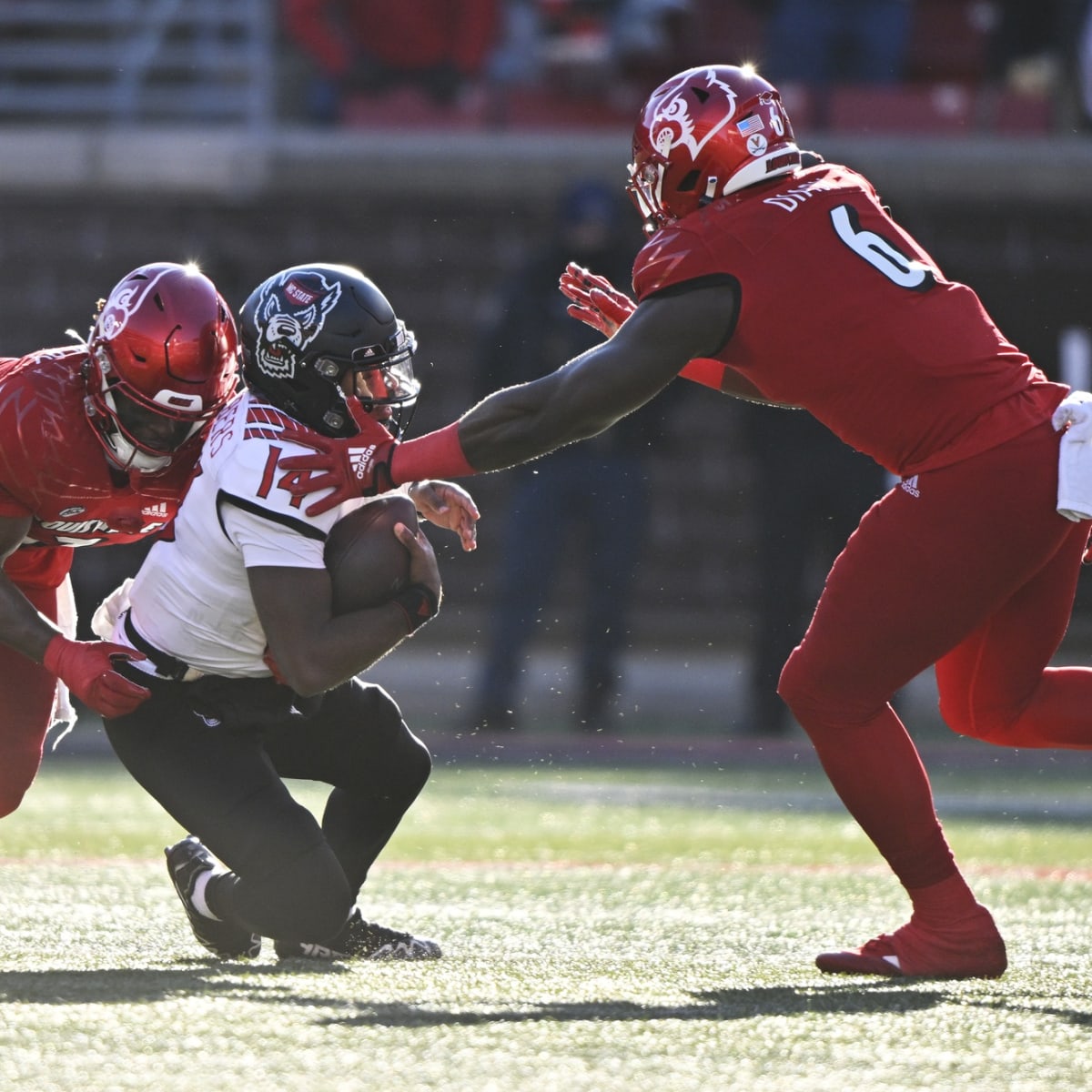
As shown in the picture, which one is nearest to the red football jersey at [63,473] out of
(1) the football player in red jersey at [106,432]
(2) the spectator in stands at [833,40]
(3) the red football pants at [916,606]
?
(1) the football player in red jersey at [106,432]

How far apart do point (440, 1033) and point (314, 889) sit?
86cm

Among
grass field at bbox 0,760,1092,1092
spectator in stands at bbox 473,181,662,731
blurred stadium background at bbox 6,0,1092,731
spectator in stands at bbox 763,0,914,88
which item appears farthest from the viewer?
blurred stadium background at bbox 6,0,1092,731

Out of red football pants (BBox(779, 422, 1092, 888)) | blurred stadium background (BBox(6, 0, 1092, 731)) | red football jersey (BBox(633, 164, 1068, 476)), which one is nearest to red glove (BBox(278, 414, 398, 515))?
red football jersey (BBox(633, 164, 1068, 476))

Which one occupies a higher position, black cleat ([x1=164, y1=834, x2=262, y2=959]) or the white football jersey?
the white football jersey

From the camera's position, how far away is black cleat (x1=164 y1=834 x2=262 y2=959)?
4434 mm

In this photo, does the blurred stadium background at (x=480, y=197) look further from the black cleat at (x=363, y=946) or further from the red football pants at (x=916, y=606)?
the red football pants at (x=916, y=606)

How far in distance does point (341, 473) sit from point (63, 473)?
28.8 inches

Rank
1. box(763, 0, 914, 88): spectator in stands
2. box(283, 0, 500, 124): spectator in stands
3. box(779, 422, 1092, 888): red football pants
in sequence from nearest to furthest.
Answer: box(779, 422, 1092, 888): red football pants, box(763, 0, 914, 88): spectator in stands, box(283, 0, 500, 124): spectator in stands

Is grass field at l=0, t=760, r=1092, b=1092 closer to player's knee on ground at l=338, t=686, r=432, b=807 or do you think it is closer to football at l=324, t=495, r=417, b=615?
player's knee on ground at l=338, t=686, r=432, b=807

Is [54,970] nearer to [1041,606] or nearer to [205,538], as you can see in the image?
[205,538]

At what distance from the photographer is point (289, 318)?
4.40 metres

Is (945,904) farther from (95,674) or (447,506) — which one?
(95,674)

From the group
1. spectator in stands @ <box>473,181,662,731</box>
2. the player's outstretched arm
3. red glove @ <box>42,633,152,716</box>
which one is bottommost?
spectator in stands @ <box>473,181,662,731</box>

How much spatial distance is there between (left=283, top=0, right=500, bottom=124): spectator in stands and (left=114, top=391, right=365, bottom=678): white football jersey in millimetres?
7901
